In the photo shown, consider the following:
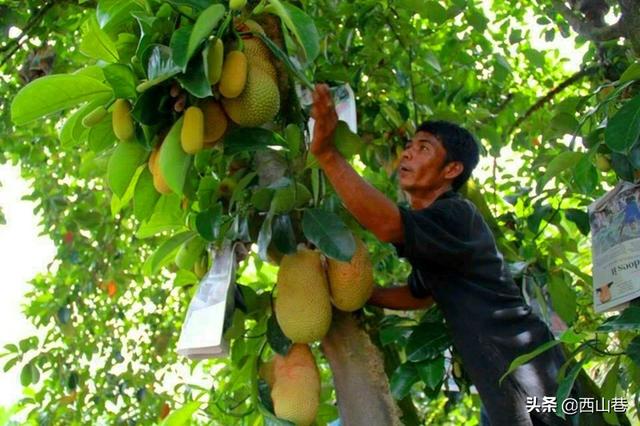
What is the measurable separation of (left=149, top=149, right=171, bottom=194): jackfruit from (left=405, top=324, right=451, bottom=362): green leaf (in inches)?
17.8

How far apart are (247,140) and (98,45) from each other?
0.22 m

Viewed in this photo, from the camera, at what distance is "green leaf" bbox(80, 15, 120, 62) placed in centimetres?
98

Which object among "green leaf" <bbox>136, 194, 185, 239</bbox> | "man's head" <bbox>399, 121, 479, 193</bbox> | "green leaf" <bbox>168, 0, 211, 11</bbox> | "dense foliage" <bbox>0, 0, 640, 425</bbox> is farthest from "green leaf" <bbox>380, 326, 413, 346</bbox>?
"green leaf" <bbox>168, 0, 211, 11</bbox>

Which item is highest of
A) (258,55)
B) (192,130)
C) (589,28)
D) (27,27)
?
(27,27)

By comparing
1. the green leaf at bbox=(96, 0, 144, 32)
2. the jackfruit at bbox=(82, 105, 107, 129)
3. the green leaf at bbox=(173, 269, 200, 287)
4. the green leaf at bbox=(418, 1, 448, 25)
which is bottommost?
the green leaf at bbox=(173, 269, 200, 287)

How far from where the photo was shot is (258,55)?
1.00m

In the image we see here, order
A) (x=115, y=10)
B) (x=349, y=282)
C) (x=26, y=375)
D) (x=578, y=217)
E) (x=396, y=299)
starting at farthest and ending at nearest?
(x=26, y=375)
(x=578, y=217)
(x=396, y=299)
(x=349, y=282)
(x=115, y=10)

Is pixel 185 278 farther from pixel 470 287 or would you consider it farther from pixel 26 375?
pixel 26 375

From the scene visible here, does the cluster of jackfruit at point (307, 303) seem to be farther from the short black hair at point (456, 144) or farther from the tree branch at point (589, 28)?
the tree branch at point (589, 28)

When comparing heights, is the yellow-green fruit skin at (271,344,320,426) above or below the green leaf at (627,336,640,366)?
above

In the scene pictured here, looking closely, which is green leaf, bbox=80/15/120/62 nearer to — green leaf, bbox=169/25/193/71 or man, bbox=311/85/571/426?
green leaf, bbox=169/25/193/71

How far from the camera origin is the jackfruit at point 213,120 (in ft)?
3.20

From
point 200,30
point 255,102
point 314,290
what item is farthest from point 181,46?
point 314,290

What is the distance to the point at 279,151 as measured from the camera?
44.0 inches
